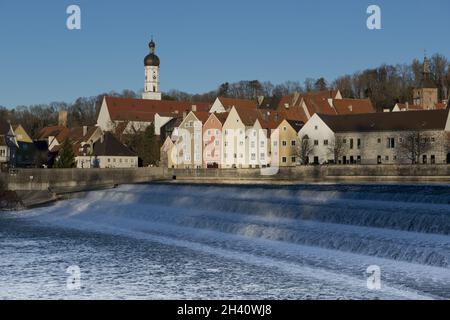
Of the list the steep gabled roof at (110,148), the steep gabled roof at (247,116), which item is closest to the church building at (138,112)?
the steep gabled roof at (110,148)

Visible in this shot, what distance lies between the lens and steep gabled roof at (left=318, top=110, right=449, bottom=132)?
73375 mm

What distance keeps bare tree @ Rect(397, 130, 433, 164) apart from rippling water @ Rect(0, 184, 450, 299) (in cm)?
3259

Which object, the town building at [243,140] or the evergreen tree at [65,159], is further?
the town building at [243,140]

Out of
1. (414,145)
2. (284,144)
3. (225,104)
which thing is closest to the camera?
(414,145)

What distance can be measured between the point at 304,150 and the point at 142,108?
54398 mm

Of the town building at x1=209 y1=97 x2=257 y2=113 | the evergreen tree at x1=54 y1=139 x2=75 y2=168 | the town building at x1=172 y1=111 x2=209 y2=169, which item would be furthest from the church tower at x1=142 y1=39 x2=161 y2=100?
the evergreen tree at x1=54 y1=139 x2=75 y2=168

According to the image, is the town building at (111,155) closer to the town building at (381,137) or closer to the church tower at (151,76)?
the town building at (381,137)

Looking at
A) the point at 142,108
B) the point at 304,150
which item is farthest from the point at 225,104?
the point at 304,150

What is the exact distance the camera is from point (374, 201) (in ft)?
113

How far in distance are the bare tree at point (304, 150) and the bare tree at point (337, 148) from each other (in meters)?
2.49

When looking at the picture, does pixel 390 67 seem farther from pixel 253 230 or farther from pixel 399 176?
pixel 253 230

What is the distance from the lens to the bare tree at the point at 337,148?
7794 cm

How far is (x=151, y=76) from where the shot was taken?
143875 mm

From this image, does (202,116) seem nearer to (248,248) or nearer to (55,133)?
(55,133)
